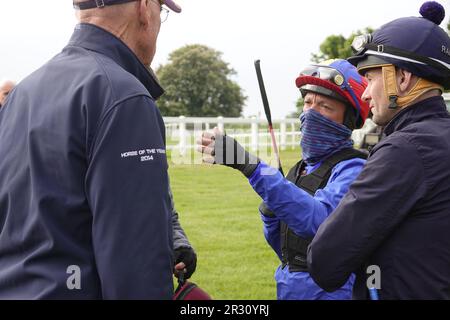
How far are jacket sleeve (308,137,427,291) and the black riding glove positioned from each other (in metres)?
0.70

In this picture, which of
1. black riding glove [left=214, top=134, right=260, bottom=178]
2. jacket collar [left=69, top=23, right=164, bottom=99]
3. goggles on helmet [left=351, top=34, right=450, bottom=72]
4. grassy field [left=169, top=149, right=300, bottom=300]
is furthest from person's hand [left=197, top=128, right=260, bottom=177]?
grassy field [left=169, top=149, right=300, bottom=300]

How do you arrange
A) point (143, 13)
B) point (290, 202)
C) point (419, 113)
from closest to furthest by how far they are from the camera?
point (143, 13) → point (419, 113) → point (290, 202)

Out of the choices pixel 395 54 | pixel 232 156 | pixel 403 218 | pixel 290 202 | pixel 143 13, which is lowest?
pixel 290 202

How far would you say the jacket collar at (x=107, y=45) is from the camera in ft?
7.54

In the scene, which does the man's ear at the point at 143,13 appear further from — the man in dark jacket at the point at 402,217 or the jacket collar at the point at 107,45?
the man in dark jacket at the point at 402,217

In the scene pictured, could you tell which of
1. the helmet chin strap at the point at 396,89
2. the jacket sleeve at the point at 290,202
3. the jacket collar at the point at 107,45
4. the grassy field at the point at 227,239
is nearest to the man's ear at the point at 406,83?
the helmet chin strap at the point at 396,89

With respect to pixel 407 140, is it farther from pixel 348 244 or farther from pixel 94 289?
pixel 94 289

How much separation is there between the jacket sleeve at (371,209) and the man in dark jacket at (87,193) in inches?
28.8

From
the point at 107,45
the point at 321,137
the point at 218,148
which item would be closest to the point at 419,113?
the point at 218,148

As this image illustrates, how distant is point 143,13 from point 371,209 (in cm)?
120

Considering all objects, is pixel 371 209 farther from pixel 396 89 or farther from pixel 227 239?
pixel 227 239

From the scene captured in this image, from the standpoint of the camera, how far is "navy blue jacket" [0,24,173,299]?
198 centimetres

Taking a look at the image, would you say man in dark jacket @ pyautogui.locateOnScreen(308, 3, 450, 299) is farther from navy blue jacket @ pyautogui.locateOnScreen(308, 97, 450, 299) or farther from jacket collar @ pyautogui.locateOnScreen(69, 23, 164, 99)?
jacket collar @ pyautogui.locateOnScreen(69, 23, 164, 99)

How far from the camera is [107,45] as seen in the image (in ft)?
7.54
